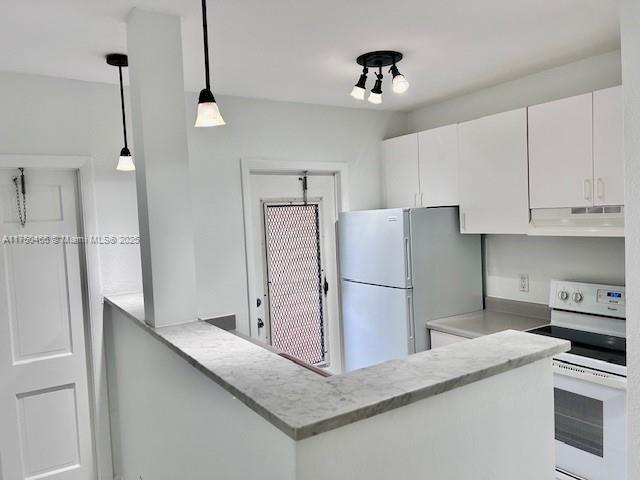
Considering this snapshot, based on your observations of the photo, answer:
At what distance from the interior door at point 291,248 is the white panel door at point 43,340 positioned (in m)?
1.12

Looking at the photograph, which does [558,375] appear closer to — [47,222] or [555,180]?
[555,180]

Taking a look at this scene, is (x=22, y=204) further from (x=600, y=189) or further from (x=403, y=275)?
(x=600, y=189)

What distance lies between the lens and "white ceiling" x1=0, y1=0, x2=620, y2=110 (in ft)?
6.30

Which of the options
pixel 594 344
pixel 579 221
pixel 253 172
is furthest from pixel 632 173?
pixel 253 172

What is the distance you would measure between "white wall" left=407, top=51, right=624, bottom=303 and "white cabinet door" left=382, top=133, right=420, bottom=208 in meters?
0.32

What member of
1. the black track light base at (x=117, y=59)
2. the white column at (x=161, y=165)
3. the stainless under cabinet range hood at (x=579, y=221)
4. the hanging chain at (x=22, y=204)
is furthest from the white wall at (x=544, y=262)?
the hanging chain at (x=22, y=204)

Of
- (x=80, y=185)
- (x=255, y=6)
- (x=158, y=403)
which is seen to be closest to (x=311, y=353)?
(x=158, y=403)

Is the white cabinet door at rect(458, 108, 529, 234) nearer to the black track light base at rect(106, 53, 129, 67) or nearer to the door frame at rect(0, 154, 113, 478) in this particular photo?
the black track light base at rect(106, 53, 129, 67)

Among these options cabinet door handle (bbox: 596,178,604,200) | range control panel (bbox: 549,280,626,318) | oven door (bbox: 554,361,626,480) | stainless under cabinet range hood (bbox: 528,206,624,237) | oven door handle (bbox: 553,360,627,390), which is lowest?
oven door (bbox: 554,361,626,480)

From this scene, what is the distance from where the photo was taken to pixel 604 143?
8.07 ft

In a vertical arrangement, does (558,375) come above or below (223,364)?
below

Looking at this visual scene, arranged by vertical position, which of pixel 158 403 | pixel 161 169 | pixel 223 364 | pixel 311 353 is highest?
pixel 161 169

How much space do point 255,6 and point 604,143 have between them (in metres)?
1.82

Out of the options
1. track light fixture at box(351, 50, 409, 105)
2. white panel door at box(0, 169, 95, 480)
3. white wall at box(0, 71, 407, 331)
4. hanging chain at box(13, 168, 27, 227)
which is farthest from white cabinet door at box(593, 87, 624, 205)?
hanging chain at box(13, 168, 27, 227)
